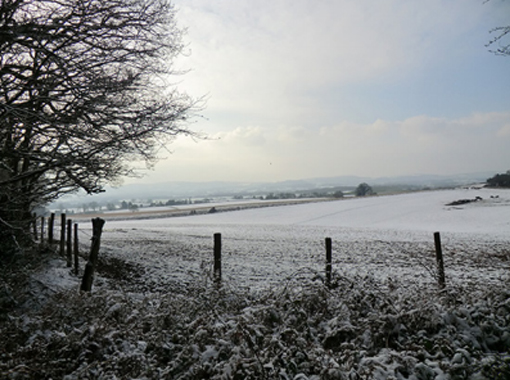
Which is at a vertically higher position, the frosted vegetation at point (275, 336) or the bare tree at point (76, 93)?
the bare tree at point (76, 93)

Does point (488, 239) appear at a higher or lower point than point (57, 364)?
lower

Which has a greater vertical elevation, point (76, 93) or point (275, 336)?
point (76, 93)

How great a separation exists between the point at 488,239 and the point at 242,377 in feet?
71.6

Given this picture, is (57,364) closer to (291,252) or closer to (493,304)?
(493,304)

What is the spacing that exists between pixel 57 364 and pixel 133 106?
23.7ft

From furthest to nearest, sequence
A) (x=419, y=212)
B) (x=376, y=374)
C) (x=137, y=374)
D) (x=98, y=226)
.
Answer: (x=419, y=212), (x=98, y=226), (x=137, y=374), (x=376, y=374)

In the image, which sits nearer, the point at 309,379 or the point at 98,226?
the point at 309,379

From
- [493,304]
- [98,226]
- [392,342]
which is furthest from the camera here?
[98,226]

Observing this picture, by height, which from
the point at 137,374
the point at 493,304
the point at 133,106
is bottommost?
the point at 137,374

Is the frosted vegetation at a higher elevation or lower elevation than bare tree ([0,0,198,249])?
lower

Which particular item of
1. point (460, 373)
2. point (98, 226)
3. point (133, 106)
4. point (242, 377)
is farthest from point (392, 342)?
point (133, 106)

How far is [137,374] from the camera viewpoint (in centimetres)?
365

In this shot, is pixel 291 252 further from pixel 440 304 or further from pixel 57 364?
pixel 57 364

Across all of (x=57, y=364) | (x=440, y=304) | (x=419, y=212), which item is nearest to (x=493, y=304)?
(x=440, y=304)
